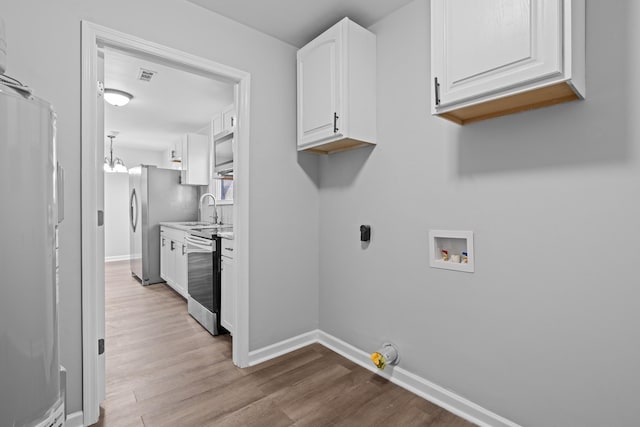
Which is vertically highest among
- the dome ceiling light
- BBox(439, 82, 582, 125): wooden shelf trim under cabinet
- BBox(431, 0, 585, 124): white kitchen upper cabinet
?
the dome ceiling light

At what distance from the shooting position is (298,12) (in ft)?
6.90

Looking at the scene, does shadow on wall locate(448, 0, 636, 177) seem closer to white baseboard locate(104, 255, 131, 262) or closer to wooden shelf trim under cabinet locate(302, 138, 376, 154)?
wooden shelf trim under cabinet locate(302, 138, 376, 154)

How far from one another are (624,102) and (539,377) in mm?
1239

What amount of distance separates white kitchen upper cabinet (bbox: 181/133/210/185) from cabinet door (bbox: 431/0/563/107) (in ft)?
14.0

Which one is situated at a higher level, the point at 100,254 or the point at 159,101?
the point at 159,101

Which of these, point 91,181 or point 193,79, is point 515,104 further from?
point 193,79

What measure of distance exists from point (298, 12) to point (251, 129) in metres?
0.84

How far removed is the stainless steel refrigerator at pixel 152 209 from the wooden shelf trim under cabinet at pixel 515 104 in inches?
183

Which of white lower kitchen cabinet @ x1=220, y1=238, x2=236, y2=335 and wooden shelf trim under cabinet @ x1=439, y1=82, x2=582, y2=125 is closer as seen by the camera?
wooden shelf trim under cabinet @ x1=439, y1=82, x2=582, y2=125

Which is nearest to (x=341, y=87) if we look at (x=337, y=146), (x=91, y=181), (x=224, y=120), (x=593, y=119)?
(x=337, y=146)

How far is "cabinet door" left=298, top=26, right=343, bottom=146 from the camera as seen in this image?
208 cm

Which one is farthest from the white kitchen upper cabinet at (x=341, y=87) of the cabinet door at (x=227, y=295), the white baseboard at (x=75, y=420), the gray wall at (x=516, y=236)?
the white baseboard at (x=75, y=420)

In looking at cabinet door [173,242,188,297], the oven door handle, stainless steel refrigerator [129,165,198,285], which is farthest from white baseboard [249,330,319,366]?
stainless steel refrigerator [129,165,198,285]

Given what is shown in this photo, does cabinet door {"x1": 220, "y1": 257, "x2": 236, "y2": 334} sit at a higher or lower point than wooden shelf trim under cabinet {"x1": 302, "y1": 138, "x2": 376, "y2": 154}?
lower
